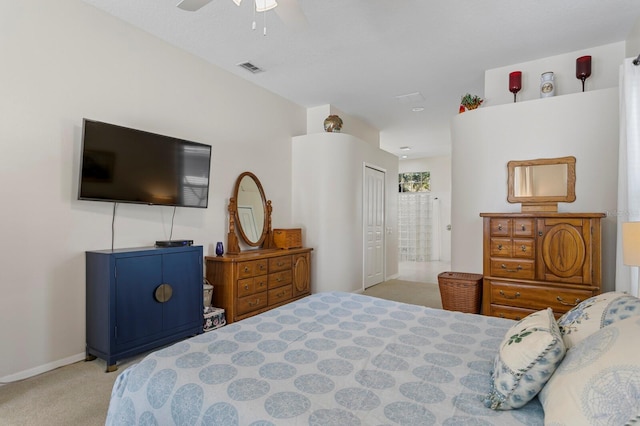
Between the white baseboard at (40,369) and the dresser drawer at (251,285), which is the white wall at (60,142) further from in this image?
the dresser drawer at (251,285)

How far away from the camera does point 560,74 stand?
12.2 ft

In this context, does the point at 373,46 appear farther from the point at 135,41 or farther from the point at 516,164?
the point at 135,41

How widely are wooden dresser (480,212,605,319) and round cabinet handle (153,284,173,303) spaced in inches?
117

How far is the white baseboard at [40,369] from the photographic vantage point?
244 centimetres

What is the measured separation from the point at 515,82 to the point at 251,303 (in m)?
3.86

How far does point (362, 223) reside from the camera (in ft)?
18.5

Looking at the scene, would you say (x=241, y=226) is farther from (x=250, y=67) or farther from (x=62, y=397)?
(x=62, y=397)

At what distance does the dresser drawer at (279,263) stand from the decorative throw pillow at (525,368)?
320cm

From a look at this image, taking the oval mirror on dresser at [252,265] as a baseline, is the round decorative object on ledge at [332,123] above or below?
above

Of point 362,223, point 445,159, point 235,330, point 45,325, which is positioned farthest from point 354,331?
point 445,159

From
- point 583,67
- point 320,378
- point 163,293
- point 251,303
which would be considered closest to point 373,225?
point 251,303

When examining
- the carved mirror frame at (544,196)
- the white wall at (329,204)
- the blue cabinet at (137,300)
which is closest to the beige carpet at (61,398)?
the blue cabinet at (137,300)

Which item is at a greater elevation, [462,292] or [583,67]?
[583,67]

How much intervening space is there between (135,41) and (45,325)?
8.39 ft
